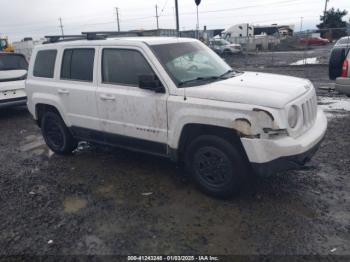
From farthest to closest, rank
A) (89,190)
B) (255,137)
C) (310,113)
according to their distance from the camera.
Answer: (89,190) < (310,113) < (255,137)

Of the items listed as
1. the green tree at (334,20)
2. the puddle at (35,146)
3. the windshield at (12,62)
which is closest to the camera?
the puddle at (35,146)

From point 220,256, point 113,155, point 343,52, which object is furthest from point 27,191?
point 343,52

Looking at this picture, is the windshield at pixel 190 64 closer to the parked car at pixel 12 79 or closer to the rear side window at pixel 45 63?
the rear side window at pixel 45 63

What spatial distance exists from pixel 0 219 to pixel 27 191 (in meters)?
0.78

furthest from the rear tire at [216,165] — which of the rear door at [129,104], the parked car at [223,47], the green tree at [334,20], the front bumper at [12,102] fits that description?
the green tree at [334,20]

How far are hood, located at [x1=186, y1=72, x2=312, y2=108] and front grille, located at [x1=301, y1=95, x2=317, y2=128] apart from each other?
15 centimetres

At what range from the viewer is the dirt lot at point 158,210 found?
3289mm

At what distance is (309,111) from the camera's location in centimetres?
407

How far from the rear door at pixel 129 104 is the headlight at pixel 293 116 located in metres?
1.50

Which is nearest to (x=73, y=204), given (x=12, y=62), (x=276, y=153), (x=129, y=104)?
(x=129, y=104)

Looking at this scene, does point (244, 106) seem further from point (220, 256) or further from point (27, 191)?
point (27, 191)

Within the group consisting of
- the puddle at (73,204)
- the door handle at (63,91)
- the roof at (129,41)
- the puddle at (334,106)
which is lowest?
the puddle at (334,106)

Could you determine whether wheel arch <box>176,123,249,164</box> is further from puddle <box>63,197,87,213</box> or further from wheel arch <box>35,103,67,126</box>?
wheel arch <box>35,103,67,126</box>

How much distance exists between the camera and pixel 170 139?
426 centimetres
